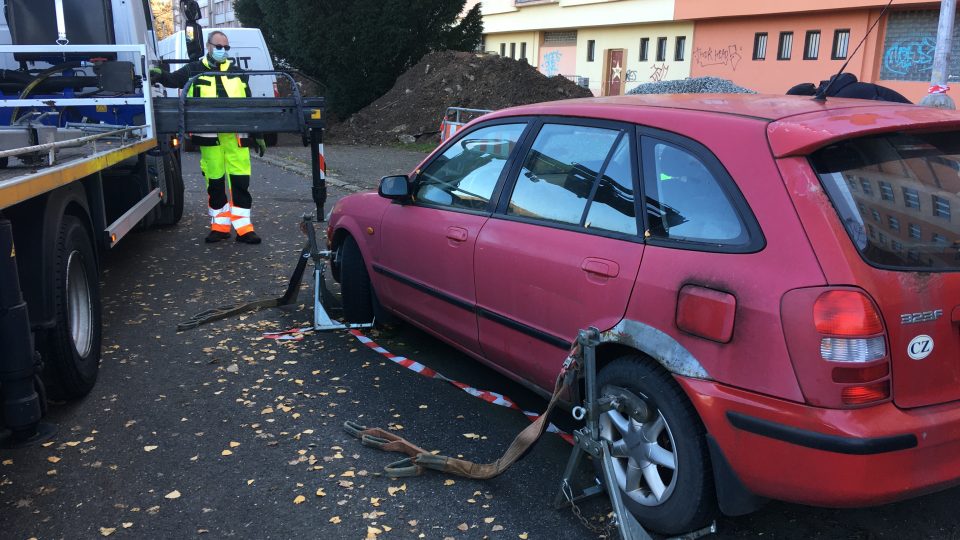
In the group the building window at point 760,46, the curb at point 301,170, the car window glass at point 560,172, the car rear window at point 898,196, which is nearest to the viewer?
the car rear window at point 898,196

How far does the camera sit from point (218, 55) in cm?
790

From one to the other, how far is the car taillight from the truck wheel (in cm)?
337

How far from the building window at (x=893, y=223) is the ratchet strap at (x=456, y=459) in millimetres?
1246

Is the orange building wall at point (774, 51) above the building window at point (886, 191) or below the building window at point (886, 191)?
above

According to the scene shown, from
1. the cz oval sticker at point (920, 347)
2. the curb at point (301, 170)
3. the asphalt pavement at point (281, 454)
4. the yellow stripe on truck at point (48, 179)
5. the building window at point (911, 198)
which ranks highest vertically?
the building window at point (911, 198)

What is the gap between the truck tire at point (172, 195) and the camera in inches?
329

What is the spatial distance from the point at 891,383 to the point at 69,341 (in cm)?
373

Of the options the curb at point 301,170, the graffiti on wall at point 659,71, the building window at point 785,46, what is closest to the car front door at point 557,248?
the curb at point 301,170

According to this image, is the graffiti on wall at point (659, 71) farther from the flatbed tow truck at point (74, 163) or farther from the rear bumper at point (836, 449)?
the rear bumper at point (836, 449)

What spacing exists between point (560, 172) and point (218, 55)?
18.2ft

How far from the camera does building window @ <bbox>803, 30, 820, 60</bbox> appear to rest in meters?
28.7

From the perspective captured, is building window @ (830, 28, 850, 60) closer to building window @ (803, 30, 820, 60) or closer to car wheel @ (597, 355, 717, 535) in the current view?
building window @ (803, 30, 820, 60)

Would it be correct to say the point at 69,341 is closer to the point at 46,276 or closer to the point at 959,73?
the point at 46,276

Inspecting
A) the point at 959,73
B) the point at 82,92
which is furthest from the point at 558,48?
the point at 82,92
